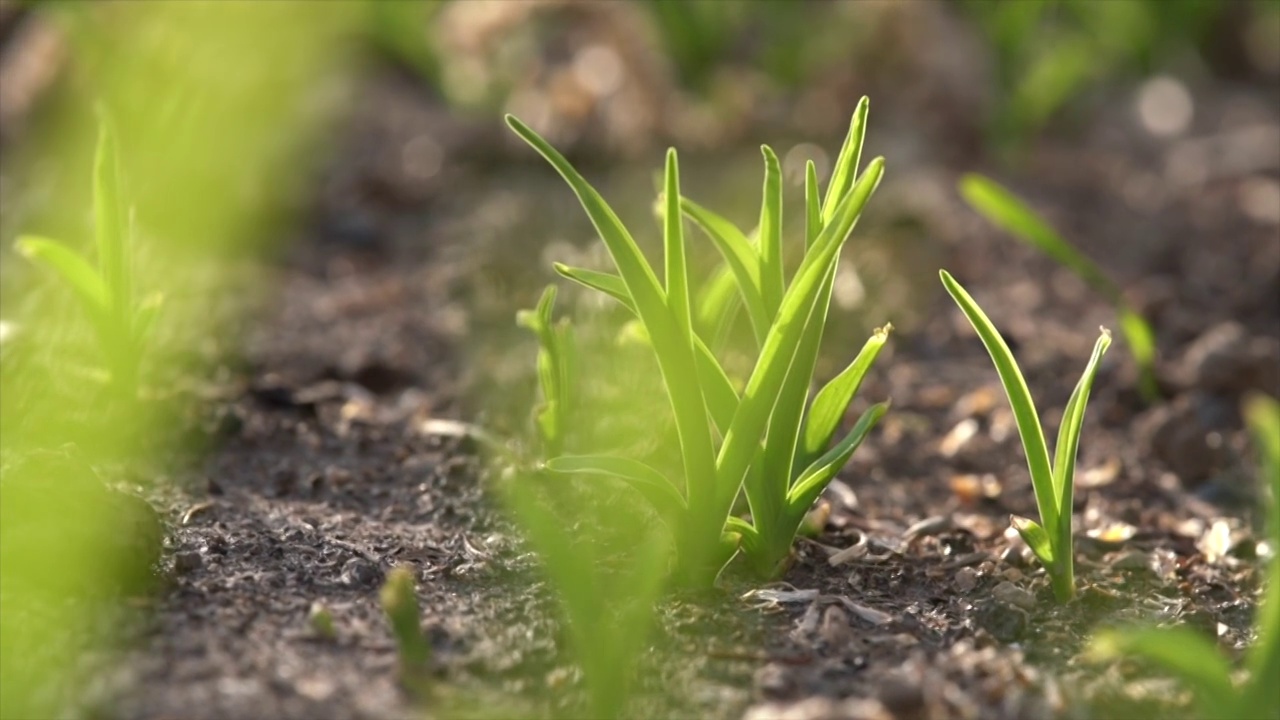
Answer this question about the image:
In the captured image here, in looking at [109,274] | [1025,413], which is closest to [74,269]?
[109,274]

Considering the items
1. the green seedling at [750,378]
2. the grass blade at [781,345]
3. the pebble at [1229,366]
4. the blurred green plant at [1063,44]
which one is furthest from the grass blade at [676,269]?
the blurred green plant at [1063,44]

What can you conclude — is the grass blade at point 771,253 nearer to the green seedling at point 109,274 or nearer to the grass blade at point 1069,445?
the grass blade at point 1069,445

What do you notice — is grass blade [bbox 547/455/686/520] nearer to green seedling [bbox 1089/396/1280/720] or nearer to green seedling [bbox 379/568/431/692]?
green seedling [bbox 379/568/431/692]

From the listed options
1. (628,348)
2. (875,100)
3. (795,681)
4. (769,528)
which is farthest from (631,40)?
(795,681)

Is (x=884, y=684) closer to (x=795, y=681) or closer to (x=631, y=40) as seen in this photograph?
(x=795, y=681)

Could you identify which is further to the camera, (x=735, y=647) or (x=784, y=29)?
(x=784, y=29)

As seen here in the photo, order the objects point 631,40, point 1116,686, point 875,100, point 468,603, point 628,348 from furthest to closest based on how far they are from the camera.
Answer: point 875,100 < point 631,40 < point 628,348 < point 468,603 < point 1116,686
